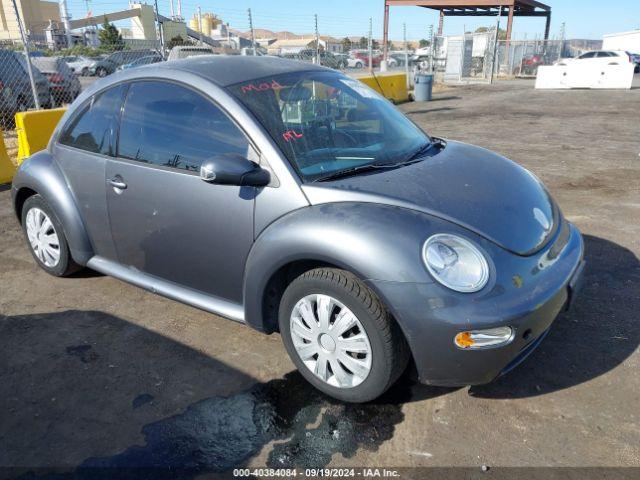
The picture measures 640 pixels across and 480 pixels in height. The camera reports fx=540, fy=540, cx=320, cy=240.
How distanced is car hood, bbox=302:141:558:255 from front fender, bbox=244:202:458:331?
0.08 m

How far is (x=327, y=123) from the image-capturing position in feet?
10.9

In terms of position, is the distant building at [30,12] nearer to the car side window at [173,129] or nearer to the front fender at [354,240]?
the car side window at [173,129]

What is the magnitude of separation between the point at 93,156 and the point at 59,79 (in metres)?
11.9

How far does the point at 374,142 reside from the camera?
11.1 ft

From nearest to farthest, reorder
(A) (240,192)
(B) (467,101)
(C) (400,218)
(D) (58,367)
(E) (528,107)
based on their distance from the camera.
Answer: (C) (400,218), (A) (240,192), (D) (58,367), (E) (528,107), (B) (467,101)

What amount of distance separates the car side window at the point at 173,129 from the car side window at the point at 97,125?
112 millimetres

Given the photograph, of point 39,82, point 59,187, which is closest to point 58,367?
point 59,187

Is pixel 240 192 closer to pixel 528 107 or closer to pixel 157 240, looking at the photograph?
pixel 157 240

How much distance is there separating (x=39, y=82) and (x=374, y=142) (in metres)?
11.8

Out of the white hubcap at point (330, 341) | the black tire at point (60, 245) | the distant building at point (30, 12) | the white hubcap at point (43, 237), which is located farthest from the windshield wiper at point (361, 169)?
the distant building at point (30, 12)

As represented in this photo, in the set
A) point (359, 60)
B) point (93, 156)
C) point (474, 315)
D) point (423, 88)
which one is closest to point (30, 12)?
point (359, 60)

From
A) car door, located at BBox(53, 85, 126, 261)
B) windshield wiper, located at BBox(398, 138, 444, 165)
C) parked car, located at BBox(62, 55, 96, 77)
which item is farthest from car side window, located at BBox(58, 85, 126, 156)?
parked car, located at BBox(62, 55, 96, 77)

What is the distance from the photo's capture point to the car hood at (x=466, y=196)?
264 centimetres

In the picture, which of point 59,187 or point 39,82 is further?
point 39,82
